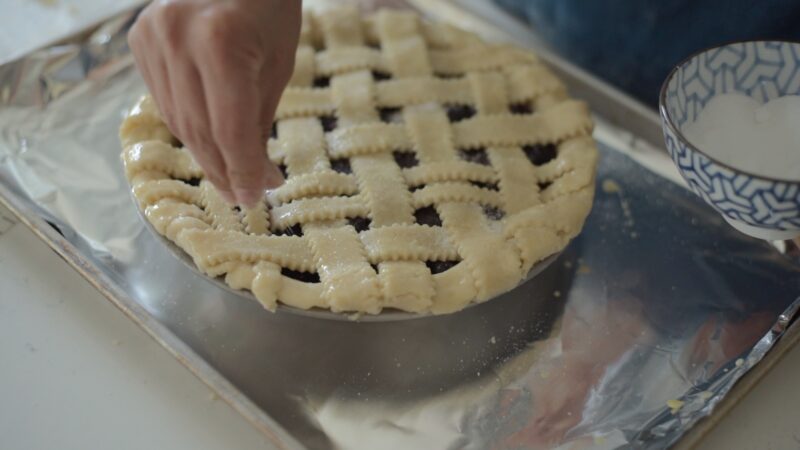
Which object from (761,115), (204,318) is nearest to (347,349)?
(204,318)

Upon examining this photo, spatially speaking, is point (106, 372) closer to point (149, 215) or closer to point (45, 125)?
point (149, 215)

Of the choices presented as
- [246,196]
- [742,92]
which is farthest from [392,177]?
[742,92]

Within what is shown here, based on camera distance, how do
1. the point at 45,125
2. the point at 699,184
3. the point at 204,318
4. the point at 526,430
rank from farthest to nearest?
the point at 45,125 → the point at 204,318 → the point at 526,430 → the point at 699,184

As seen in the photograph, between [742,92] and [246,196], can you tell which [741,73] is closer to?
[742,92]

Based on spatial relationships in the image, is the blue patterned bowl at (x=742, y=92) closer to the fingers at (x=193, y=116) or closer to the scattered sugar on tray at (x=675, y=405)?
the scattered sugar on tray at (x=675, y=405)

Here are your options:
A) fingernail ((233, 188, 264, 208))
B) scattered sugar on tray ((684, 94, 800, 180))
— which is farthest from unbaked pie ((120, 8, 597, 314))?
scattered sugar on tray ((684, 94, 800, 180))

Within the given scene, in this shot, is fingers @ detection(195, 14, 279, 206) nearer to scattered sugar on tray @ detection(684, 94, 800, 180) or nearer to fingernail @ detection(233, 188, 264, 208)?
fingernail @ detection(233, 188, 264, 208)
